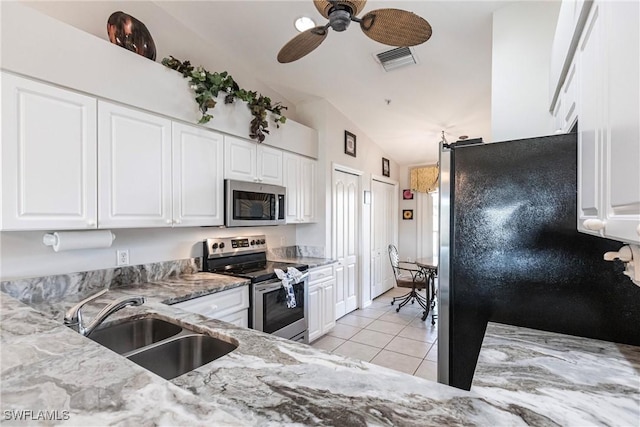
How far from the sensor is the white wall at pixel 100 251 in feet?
5.83

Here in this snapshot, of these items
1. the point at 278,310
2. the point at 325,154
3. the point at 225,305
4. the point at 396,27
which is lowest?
the point at 278,310

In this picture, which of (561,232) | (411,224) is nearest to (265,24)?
(561,232)

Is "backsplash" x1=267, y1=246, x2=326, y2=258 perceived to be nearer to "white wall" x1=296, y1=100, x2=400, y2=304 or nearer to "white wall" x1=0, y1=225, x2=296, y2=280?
"white wall" x1=296, y1=100, x2=400, y2=304

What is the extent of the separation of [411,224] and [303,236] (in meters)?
3.19

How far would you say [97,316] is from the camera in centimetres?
116

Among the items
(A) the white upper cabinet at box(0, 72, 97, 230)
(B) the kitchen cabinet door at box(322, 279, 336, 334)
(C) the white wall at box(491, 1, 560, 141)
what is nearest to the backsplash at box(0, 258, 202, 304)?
(A) the white upper cabinet at box(0, 72, 97, 230)

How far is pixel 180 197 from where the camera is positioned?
7.48ft

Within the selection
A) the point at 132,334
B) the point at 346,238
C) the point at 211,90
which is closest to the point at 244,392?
the point at 132,334

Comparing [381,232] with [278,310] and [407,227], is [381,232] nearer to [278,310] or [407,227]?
[407,227]

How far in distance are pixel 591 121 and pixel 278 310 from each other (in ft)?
8.04

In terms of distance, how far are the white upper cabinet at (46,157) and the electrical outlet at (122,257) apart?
0.51m

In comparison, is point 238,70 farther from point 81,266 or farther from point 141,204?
point 81,266

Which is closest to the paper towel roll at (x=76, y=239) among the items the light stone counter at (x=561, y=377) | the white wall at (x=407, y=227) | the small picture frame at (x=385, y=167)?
the light stone counter at (x=561, y=377)

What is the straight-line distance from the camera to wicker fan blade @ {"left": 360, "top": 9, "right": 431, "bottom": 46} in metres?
1.47
